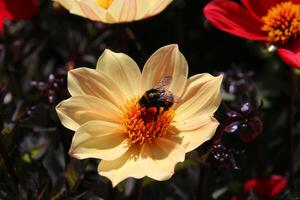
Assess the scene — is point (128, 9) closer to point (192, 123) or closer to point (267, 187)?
point (192, 123)

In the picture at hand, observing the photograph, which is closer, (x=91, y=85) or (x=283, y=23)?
(x=91, y=85)

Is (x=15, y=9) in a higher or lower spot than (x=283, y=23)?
lower

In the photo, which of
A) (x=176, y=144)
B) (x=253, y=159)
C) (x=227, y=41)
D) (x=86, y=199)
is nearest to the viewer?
(x=176, y=144)

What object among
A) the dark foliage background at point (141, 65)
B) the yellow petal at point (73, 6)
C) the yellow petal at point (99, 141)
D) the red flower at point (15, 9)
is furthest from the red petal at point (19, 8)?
the yellow petal at point (99, 141)

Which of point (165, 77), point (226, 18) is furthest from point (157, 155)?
point (226, 18)

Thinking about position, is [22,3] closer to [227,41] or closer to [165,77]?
[165,77]

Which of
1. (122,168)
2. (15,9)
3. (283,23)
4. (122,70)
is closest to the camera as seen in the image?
(122,168)

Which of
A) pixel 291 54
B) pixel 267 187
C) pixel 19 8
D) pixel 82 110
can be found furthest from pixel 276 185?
pixel 19 8
